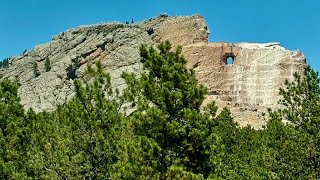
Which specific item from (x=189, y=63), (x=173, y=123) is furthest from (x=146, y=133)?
(x=189, y=63)

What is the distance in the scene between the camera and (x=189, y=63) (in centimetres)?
8106

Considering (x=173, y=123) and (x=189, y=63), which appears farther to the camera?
(x=189, y=63)

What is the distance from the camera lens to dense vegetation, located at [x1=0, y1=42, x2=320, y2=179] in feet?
50.4

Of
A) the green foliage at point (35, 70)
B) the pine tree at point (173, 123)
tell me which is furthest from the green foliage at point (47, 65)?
the pine tree at point (173, 123)

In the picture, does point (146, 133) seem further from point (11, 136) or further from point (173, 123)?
point (11, 136)

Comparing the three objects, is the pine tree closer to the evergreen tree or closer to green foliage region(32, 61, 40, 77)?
the evergreen tree

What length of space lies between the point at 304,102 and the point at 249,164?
1246cm

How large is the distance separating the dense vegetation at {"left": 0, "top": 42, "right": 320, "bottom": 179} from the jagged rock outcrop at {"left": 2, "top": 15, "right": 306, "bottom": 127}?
51.9 m

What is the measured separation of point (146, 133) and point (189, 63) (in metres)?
65.7

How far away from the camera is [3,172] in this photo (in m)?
18.8

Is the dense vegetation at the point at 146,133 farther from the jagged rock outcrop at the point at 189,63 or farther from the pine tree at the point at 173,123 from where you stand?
the jagged rock outcrop at the point at 189,63

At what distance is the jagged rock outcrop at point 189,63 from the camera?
255ft

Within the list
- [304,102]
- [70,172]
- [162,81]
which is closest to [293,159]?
[304,102]

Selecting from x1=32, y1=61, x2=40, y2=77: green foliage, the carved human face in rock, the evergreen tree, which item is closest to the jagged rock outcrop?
the carved human face in rock
